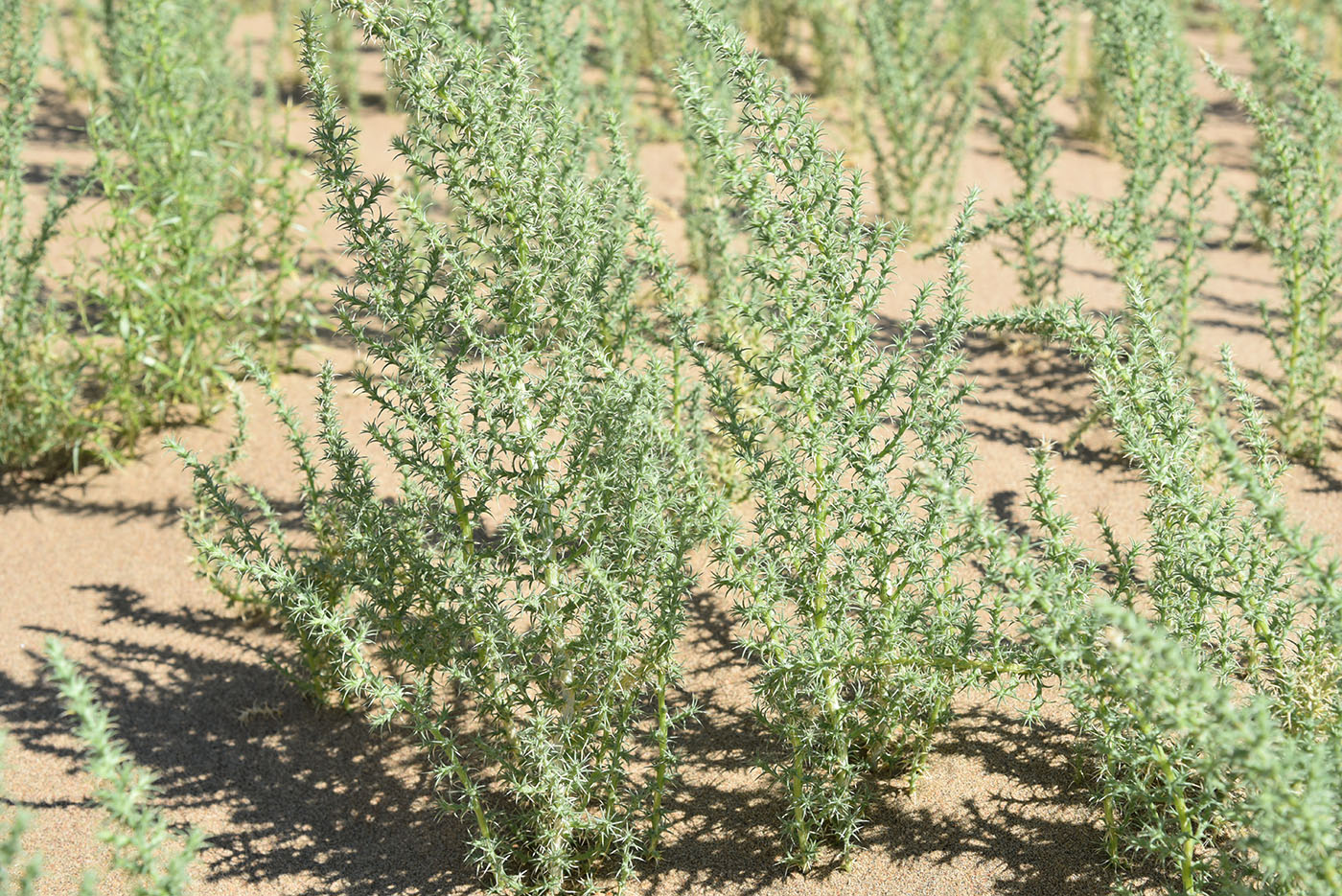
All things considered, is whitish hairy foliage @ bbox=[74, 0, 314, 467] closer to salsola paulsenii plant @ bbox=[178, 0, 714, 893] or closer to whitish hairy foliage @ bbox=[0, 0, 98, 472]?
whitish hairy foliage @ bbox=[0, 0, 98, 472]

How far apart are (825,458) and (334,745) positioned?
5.37ft

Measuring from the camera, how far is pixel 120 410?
443 centimetres

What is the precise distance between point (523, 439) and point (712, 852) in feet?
3.73

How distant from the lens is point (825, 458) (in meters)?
2.71

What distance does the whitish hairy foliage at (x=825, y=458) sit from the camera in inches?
106

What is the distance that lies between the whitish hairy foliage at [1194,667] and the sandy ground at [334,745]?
0.97ft

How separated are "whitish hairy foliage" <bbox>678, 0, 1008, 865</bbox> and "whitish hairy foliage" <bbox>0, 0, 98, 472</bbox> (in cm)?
259

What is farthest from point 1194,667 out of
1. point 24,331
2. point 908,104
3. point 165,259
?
point 24,331

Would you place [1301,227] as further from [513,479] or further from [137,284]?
[137,284]

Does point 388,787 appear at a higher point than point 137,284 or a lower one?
lower

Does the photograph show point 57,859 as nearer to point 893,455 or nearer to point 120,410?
point 120,410

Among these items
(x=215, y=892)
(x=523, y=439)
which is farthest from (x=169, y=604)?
(x=523, y=439)

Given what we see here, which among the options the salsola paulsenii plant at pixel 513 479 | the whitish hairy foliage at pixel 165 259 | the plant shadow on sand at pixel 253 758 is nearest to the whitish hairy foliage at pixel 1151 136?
the salsola paulsenii plant at pixel 513 479

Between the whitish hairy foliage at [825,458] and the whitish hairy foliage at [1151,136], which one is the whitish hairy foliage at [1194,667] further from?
the whitish hairy foliage at [1151,136]
